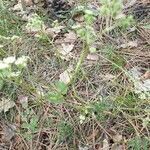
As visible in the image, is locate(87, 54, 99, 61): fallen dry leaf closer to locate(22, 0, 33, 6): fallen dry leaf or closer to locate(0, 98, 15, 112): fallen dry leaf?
locate(0, 98, 15, 112): fallen dry leaf

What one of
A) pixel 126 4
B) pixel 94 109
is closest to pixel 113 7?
pixel 94 109

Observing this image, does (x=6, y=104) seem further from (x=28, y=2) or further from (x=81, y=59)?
(x=28, y=2)

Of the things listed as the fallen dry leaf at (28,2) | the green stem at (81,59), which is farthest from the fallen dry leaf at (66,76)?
the fallen dry leaf at (28,2)

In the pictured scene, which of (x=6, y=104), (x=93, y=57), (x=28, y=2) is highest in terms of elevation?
(x=28, y=2)

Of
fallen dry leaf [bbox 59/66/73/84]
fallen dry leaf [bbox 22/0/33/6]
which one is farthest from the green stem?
fallen dry leaf [bbox 22/0/33/6]

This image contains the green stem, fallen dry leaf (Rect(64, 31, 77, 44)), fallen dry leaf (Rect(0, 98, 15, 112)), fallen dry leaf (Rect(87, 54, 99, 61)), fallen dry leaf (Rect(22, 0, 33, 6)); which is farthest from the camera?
fallen dry leaf (Rect(22, 0, 33, 6))

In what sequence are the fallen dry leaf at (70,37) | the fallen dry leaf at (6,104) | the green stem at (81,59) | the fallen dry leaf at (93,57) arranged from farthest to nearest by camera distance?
the fallen dry leaf at (70,37), the fallen dry leaf at (93,57), the fallen dry leaf at (6,104), the green stem at (81,59)

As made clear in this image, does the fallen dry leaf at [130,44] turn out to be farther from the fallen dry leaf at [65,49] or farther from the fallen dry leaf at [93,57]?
the fallen dry leaf at [65,49]

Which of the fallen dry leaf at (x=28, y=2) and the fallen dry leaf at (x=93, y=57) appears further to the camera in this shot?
the fallen dry leaf at (x=28, y=2)

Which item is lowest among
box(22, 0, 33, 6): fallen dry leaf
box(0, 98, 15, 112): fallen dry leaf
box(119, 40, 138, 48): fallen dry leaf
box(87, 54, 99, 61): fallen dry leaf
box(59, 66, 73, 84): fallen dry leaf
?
box(0, 98, 15, 112): fallen dry leaf

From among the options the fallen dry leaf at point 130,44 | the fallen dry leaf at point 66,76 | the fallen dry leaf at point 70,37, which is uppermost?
the fallen dry leaf at point 70,37

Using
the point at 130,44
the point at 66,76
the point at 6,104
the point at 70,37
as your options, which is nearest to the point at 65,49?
the point at 70,37
